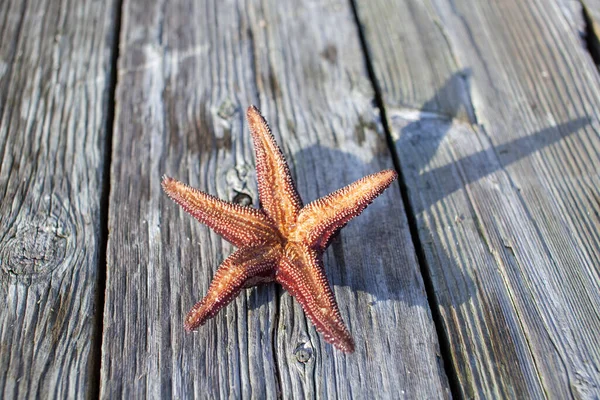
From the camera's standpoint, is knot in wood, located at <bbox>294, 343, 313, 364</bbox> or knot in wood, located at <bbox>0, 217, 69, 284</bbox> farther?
knot in wood, located at <bbox>0, 217, 69, 284</bbox>

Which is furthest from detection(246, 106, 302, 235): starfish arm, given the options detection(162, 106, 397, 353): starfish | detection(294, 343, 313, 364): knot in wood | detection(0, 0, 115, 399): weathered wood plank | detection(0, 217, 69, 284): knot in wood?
detection(0, 217, 69, 284): knot in wood

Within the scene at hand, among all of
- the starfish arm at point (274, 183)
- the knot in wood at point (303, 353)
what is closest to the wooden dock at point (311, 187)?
the knot in wood at point (303, 353)

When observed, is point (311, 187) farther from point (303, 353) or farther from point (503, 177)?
point (503, 177)

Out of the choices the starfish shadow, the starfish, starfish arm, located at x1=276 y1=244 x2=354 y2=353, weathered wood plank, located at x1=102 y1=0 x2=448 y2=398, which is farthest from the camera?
the starfish shadow

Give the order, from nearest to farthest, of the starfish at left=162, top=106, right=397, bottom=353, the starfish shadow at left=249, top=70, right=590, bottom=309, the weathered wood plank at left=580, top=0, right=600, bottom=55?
the starfish at left=162, top=106, right=397, bottom=353 → the starfish shadow at left=249, top=70, right=590, bottom=309 → the weathered wood plank at left=580, top=0, right=600, bottom=55

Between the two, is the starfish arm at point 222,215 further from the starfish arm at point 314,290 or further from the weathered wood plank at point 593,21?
the weathered wood plank at point 593,21

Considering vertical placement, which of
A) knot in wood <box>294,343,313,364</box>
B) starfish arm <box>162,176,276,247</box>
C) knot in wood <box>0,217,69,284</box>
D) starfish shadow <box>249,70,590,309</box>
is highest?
starfish arm <box>162,176,276,247</box>

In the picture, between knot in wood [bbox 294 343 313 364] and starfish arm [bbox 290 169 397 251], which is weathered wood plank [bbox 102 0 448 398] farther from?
starfish arm [bbox 290 169 397 251]
